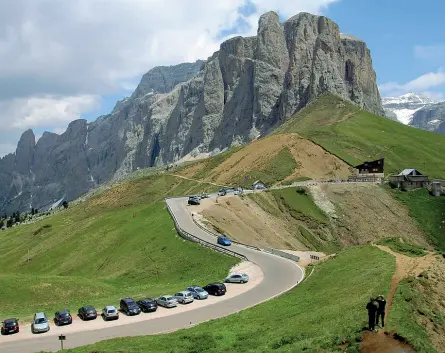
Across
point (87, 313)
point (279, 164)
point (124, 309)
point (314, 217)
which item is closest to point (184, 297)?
point (124, 309)

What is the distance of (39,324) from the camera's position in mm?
38969

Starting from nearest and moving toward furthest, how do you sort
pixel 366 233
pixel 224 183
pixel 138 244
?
pixel 138 244, pixel 366 233, pixel 224 183

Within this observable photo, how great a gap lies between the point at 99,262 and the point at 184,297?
122 ft

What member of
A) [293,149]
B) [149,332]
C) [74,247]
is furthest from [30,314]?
[293,149]

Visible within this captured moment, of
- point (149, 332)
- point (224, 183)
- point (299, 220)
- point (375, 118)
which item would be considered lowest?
point (149, 332)

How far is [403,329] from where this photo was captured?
25344mm

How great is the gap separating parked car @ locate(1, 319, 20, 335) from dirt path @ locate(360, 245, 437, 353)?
1066 inches

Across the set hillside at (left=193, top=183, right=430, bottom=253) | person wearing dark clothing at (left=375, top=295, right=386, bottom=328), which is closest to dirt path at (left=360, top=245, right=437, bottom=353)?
person wearing dark clothing at (left=375, top=295, right=386, bottom=328)

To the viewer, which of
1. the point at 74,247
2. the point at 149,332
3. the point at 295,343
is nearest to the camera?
the point at 295,343

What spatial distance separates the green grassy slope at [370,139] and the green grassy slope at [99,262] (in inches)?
1634

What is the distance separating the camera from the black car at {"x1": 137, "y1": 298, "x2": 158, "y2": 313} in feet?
142

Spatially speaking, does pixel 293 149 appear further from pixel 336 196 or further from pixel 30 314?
pixel 30 314

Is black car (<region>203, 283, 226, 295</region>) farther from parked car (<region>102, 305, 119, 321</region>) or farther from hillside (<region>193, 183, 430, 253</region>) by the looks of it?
hillside (<region>193, 183, 430, 253</region>)

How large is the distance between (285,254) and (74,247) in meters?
44.1
